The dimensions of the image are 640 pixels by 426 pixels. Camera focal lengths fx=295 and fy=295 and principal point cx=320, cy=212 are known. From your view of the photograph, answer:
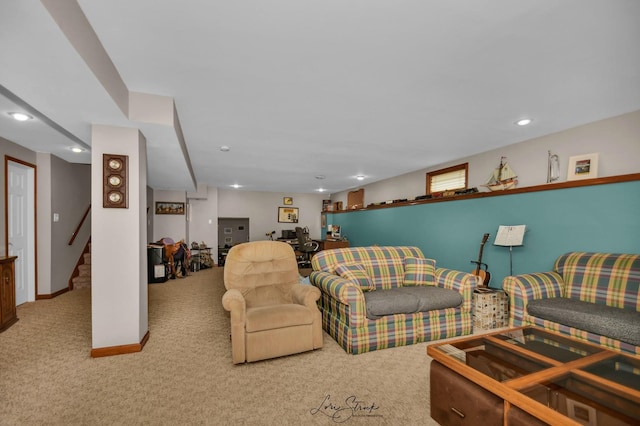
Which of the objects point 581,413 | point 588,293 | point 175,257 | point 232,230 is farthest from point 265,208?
point 581,413

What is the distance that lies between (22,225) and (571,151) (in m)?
7.72

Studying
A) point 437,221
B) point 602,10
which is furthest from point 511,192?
point 602,10

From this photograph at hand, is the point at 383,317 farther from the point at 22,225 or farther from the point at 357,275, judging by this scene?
the point at 22,225

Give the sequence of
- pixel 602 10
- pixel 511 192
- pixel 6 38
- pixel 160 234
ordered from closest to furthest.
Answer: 1. pixel 6 38
2. pixel 602 10
3. pixel 511 192
4. pixel 160 234

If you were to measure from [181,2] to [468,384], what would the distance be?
2574mm

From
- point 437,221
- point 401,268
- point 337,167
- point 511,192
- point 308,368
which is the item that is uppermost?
point 337,167

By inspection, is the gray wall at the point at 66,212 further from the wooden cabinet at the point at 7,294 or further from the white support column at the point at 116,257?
the white support column at the point at 116,257

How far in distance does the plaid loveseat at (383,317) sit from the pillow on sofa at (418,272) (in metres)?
0.04

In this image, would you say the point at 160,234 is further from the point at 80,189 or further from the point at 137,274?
the point at 137,274

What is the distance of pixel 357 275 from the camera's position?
3.15m

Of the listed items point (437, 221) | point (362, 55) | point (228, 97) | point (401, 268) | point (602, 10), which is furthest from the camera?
Result: point (437, 221)

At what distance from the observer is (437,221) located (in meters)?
5.34

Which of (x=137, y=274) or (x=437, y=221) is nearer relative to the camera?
(x=137, y=274)

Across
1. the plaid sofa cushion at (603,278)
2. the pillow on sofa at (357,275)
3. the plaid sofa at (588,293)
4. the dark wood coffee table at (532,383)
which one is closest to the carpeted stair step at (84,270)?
the pillow on sofa at (357,275)
